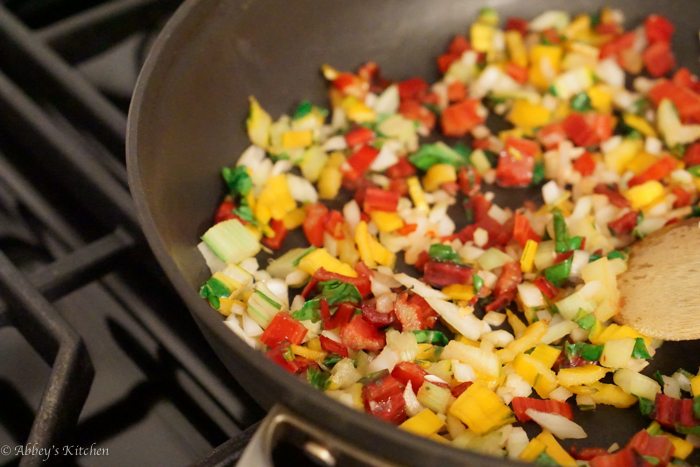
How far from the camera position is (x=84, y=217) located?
142 centimetres

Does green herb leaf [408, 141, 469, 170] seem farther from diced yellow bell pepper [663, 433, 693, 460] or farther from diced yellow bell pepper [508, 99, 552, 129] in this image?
diced yellow bell pepper [663, 433, 693, 460]

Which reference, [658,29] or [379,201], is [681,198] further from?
[379,201]

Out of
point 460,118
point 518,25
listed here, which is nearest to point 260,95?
point 460,118

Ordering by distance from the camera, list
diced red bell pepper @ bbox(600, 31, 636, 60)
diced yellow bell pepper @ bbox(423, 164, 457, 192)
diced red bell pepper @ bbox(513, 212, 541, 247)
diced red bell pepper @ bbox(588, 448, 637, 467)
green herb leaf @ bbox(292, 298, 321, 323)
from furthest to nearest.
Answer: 1. diced red bell pepper @ bbox(600, 31, 636, 60)
2. diced yellow bell pepper @ bbox(423, 164, 457, 192)
3. diced red bell pepper @ bbox(513, 212, 541, 247)
4. green herb leaf @ bbox(292, 298, 321, 323)
5. diced red bell pepper @ bbox(588, 448, 637, 467)

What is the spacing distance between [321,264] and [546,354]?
407 millimetres

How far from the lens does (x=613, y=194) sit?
148 cm

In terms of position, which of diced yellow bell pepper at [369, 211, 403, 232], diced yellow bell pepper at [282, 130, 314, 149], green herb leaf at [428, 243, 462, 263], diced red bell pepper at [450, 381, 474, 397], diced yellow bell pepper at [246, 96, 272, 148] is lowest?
diced red bell pepper at [450, 381, 474, 397]

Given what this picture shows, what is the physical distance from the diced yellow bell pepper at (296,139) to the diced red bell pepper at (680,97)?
0.76 metres

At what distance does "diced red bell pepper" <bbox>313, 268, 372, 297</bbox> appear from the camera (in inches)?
50.9

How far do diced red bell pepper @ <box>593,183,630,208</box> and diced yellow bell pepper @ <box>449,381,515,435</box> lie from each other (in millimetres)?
519

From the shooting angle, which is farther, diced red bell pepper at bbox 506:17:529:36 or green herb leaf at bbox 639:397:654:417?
diced red bell pepper at bbox 506:17:529:36

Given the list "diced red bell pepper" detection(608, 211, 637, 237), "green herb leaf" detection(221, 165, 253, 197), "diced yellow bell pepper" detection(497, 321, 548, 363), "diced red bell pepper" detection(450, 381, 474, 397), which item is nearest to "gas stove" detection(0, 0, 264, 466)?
"green herb leaf" detection(221, 165, 253, 197)

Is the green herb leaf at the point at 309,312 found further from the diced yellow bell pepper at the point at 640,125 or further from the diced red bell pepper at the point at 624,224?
the diced yellow bell pepper at the point at 640,125

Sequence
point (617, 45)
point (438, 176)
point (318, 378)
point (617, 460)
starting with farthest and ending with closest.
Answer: point (617, 45)
point (438, 176)
point (318, 378)
point (617, 460)
